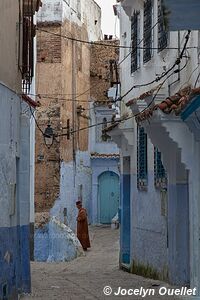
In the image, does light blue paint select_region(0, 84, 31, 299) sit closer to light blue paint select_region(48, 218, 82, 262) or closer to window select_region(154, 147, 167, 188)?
window select_region(154, 147, 167, 188)

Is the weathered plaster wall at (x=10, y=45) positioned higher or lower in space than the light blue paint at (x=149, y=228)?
higher

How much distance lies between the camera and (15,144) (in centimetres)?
1194

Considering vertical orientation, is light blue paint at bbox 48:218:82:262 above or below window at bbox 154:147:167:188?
below

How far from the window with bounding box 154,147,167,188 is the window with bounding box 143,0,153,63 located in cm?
219

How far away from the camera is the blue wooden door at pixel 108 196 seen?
35281mm

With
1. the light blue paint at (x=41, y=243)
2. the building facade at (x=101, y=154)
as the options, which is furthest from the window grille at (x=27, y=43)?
the building facade at (x=101, y=154)

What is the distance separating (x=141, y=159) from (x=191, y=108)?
219 inches

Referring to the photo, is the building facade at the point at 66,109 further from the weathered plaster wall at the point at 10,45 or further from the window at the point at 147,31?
the weathered plaster wall at the point at 10,45

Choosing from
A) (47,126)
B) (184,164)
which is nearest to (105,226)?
(47,126)

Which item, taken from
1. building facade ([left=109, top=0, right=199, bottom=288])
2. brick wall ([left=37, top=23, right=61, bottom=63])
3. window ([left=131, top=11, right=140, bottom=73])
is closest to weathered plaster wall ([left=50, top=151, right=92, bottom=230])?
brick wall ([left=37, top=23, right=61, bottom=63])

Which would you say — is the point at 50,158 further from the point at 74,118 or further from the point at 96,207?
the point at 96,207

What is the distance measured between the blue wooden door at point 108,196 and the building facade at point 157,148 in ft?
55.5

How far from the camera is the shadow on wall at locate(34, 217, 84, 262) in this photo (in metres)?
22.1

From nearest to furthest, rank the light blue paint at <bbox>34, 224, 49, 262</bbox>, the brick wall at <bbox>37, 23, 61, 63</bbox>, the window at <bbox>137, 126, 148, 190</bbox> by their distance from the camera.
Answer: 1. the window at <bbox>137, 126, 148, 190</bbox>
2. the light blue paint at <bbox>34, 224, 49, 262</bbox>
3. the brick wall at <bbox>37, 23, 61, 63</bbox>
